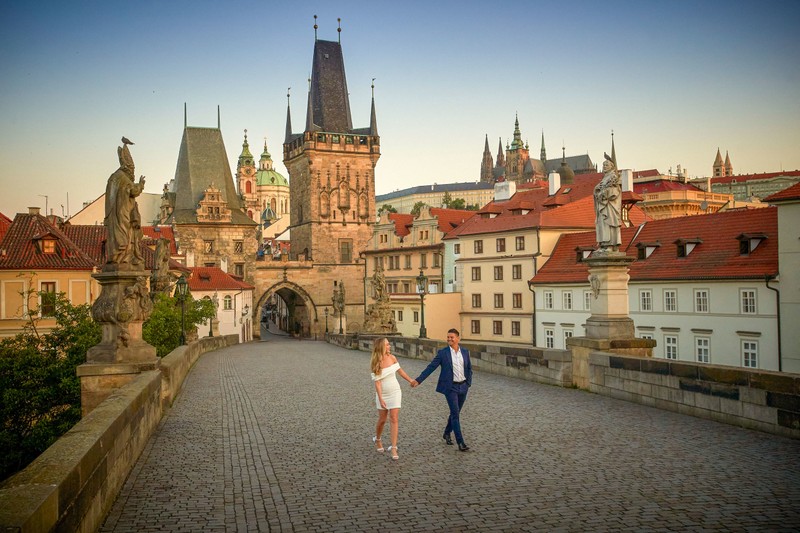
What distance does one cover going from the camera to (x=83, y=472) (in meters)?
5.66

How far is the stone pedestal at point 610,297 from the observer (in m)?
14.0

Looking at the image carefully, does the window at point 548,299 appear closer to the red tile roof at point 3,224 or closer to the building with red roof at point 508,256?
the building with red roof at point 508,256

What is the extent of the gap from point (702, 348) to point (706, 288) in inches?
110

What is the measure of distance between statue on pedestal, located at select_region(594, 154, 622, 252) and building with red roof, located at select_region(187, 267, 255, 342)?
142 feet

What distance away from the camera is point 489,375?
60.2ft

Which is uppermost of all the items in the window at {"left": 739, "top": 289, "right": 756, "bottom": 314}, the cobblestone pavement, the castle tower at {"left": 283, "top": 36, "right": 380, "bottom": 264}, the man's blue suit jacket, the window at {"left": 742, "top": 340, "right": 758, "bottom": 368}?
the castle tower at {"left": 283, "top": 36, "right": 380, "bottom": 264}

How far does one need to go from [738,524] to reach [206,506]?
4.54 meters

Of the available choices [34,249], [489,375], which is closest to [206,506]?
[489,375]

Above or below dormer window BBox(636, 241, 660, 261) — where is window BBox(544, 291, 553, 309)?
below

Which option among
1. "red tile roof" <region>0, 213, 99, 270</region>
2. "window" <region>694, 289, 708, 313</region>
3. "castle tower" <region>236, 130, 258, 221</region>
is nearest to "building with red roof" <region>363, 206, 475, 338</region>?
"window" <region>694, 289, 708, 313</region>

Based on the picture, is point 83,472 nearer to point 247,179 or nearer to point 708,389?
point 708,389

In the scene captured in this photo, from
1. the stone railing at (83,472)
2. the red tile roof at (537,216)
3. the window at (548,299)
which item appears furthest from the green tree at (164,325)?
the red tile roof at (537,216)

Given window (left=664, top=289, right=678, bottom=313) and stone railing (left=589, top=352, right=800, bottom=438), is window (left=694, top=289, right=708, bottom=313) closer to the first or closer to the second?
window (left=664, top=289, right=678, bottom=313)

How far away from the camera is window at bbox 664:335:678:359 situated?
36.3m
